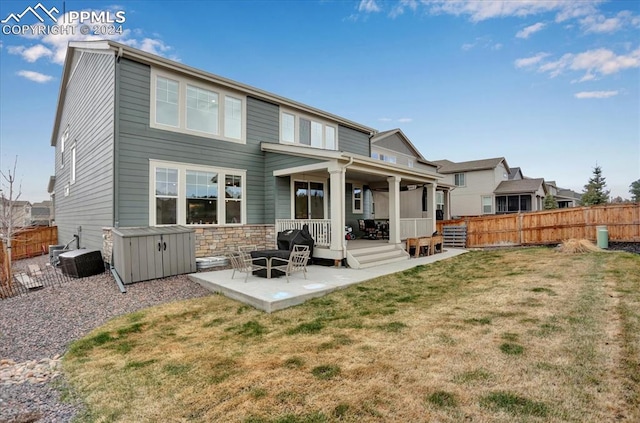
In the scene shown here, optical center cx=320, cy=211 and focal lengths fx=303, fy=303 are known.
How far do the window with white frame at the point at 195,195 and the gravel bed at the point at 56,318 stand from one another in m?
2.01

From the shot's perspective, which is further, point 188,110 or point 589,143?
point 589,143

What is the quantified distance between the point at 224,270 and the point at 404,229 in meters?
6.91

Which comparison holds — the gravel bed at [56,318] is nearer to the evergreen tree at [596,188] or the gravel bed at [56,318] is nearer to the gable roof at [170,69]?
the gable roof at [170,69]

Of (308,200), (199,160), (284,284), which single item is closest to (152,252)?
(199,160)

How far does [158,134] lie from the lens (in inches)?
336

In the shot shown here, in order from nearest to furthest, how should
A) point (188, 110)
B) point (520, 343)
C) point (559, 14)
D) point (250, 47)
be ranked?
point (520, 343) → point (188, 110) → point (559, 14) → point (250, 47)

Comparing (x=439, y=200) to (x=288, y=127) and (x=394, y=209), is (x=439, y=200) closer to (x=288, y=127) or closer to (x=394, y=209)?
(x=394, y=209)

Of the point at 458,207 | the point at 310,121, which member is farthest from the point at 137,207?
the point at 458,207

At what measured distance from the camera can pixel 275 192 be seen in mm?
10469

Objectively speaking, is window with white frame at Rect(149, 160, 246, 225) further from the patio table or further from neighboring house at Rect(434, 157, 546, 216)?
neighboring house at Rect(434, 157, 546, 216)

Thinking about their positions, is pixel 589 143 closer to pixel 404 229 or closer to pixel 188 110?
pixel 404 229

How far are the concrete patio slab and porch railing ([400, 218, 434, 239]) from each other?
2806 millimetres

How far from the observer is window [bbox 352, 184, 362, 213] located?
1389 centimetres

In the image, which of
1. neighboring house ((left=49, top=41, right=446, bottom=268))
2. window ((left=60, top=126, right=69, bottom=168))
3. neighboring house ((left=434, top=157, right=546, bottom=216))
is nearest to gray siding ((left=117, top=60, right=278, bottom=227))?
neighboring house ((left=49, top=41, right=446, bottom=268))
